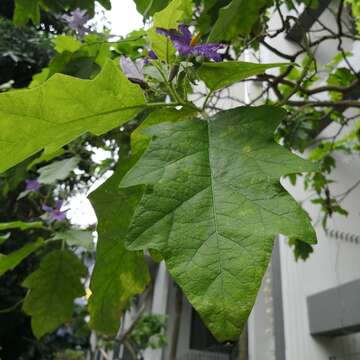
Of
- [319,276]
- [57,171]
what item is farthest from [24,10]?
[319,276]

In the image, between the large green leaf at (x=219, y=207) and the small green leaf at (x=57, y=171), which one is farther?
the small green leaf at (x=57, y=171)

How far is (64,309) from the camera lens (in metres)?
1.23

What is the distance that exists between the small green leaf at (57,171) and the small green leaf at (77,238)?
0.63 feet

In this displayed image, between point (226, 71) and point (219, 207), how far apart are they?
23cm

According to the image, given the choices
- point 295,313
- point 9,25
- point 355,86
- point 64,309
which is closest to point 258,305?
point 295,313

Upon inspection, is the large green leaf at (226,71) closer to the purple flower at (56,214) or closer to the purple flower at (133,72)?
the purple flower at (133,72)

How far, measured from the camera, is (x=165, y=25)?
69 centimetres

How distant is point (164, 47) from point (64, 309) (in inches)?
33.7

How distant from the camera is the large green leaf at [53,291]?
1.22 m

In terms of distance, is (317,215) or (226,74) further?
(317,215)

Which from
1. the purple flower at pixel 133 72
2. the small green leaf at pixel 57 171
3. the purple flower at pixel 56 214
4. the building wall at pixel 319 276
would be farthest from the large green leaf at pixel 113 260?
the building wall at pixel 319 276

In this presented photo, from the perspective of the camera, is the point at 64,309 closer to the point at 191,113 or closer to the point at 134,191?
the point at 134,191

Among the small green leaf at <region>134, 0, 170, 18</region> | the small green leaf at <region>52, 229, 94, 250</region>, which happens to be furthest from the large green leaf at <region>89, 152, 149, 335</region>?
the small green leaf at <region>52, 229, 94, 250</region>

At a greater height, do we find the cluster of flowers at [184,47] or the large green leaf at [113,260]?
the cluster of flowers at [184,47]
